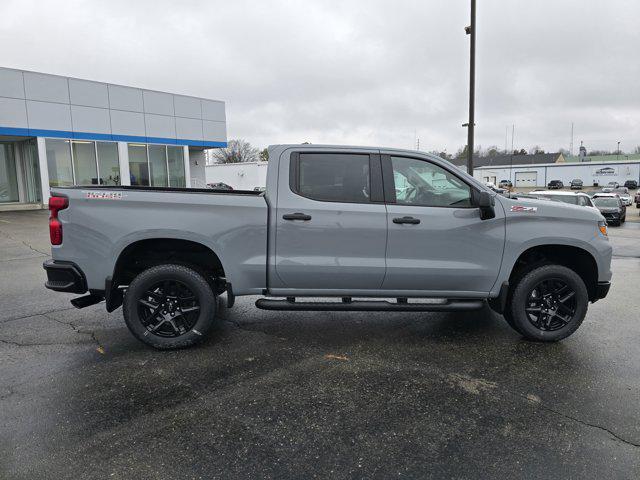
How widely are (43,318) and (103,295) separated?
1709mm

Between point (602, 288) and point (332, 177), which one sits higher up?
point (332, 177)

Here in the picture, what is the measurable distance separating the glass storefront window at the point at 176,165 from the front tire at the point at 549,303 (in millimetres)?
24667

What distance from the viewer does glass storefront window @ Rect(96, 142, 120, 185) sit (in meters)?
23.8

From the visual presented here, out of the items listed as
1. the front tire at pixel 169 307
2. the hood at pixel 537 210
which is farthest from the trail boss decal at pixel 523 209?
the front tire at pixel 169 307

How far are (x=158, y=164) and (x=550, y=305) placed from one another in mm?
25279

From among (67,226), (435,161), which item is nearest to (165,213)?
(67,226)

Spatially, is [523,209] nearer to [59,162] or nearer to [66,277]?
[66,277]

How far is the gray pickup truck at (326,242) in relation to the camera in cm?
424

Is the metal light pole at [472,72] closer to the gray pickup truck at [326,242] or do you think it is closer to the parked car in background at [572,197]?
the parked car in background at [572,197]

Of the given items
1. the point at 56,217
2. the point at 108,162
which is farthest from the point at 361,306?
the point at 108,162

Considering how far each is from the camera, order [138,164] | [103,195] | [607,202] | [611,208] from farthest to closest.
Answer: [138,164]
[607,202]
[611,208]
[103,195]

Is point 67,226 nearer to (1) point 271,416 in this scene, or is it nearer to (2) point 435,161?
(1) point 271,416

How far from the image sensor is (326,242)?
433 centimetres

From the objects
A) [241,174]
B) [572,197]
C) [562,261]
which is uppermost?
[241,174]
